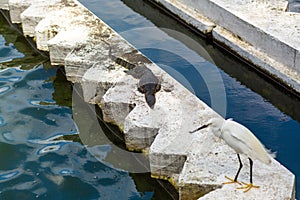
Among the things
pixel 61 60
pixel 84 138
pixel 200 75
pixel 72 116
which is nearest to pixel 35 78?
pixel 61 60

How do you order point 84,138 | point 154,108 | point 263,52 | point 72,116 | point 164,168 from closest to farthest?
point 164,168 < point 154,108 < point 84,138 < point 72,116 < point 263,52

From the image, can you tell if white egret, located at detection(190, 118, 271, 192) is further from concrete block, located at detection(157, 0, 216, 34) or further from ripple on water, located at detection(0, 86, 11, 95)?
concrete block, located at detection(157, 0, 216, 34)

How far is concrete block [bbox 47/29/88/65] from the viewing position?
777 centimetres

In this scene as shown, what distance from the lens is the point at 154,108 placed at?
244 inches

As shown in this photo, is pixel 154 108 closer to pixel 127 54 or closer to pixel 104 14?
pixel 127 54

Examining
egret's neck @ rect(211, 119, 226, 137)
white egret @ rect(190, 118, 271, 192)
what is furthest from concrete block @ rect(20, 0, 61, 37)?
white egret @ rect(190, 118, 271, 192)

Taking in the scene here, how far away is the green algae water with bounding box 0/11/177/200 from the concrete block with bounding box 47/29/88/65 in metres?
0.26

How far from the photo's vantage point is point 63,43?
7.79 metres

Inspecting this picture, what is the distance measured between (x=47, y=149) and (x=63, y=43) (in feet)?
6.17

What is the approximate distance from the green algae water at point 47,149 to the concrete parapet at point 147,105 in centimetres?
26

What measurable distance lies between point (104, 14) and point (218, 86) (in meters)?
3.18

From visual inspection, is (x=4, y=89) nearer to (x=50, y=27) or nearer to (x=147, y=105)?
(x=50, y=27)

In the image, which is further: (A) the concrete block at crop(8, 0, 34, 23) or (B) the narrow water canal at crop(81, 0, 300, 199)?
(A) the concrete block at crop(8, 0, 34, 23)

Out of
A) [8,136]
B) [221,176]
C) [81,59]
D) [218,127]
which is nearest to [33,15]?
[81,59]
